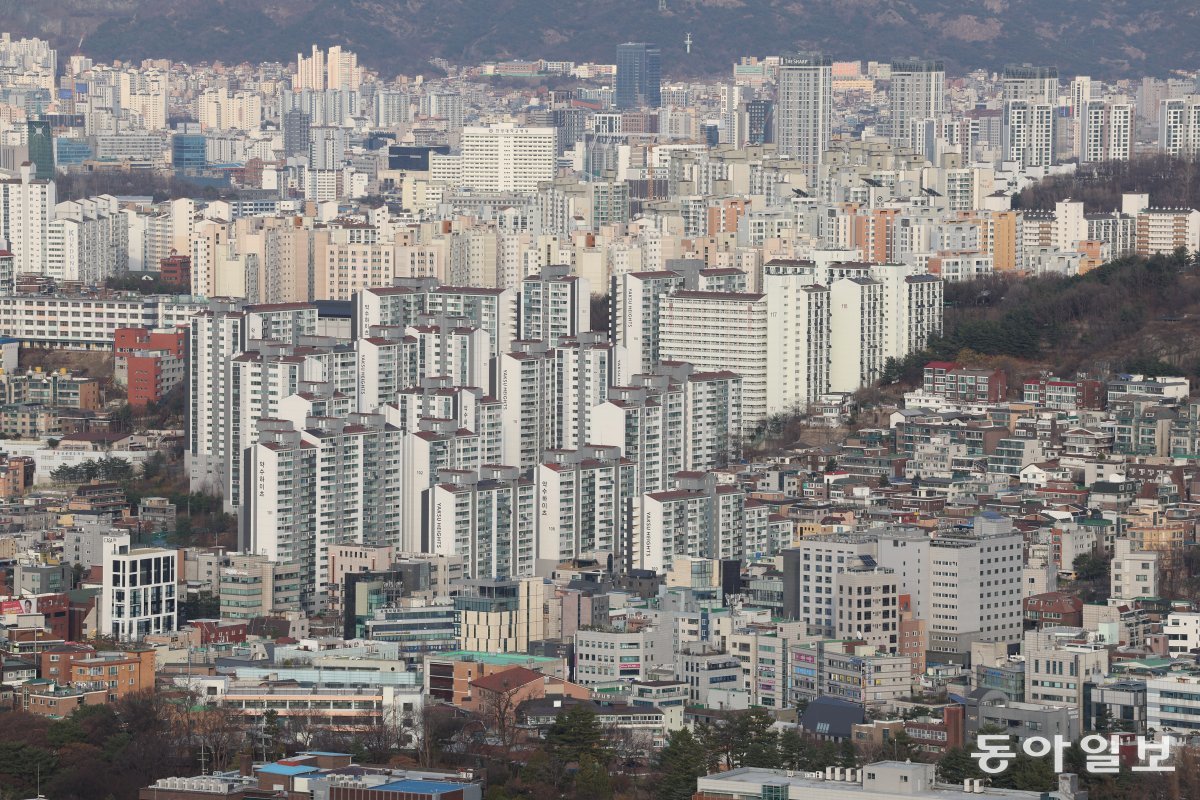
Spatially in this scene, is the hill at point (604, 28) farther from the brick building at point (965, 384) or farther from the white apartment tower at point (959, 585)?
the white apartment tower at point (959, 585)

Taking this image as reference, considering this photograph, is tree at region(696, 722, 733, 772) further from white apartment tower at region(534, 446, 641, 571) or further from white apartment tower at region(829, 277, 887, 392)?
white apartment tower at region(829, 277, 887, 392)

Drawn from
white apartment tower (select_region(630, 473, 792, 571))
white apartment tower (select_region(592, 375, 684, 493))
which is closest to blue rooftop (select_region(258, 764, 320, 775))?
white apartment tower (select_region(630, 473, 792, 571))

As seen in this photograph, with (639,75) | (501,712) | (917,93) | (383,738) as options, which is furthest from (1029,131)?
(383,738)

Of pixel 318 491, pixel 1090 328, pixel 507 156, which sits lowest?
pixel 318 491

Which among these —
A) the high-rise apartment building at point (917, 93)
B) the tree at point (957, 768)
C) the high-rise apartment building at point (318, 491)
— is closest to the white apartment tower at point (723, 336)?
the high-rise apartment building at point (318, 491)

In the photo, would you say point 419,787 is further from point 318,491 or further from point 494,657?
point 318,491

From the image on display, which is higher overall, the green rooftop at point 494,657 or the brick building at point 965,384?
the brick building at point 965,384
